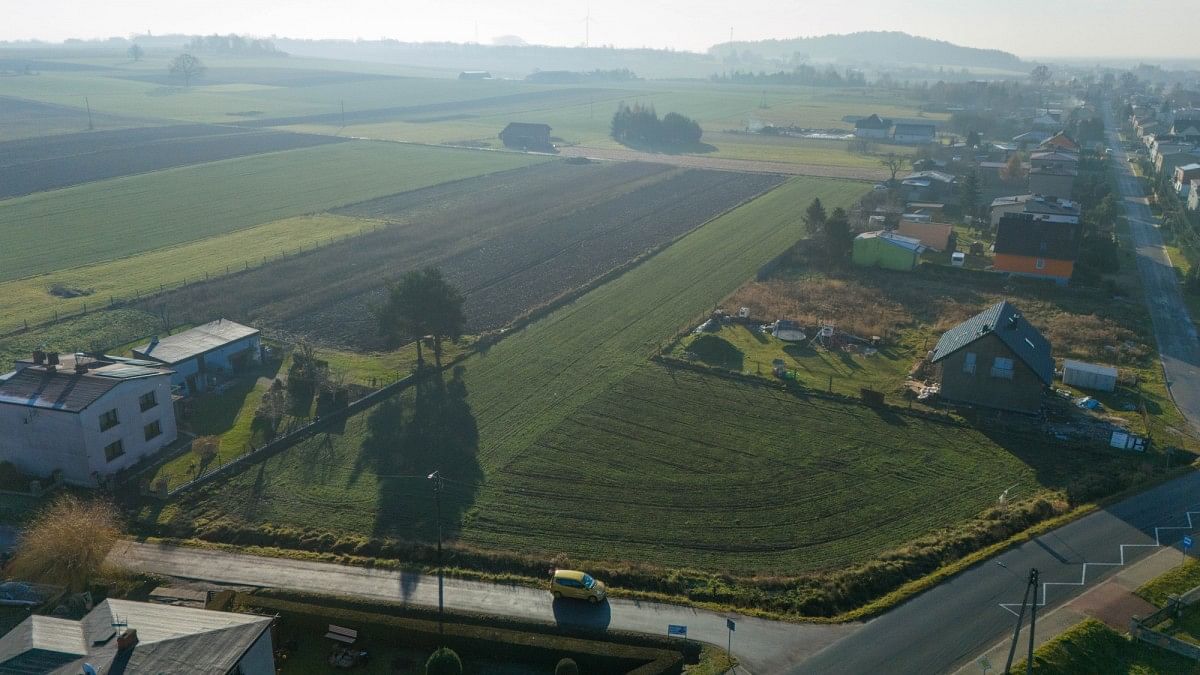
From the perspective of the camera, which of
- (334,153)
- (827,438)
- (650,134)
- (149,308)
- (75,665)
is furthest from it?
(650,134)

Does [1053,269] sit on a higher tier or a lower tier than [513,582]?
higher

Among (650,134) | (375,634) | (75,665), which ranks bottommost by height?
(375,634)

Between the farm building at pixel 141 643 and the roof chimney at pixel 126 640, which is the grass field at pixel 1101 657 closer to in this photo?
the farm building at pixel 141 643

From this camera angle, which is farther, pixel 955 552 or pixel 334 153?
pixel 334 153

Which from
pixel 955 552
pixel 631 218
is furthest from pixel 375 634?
pixel 631 218

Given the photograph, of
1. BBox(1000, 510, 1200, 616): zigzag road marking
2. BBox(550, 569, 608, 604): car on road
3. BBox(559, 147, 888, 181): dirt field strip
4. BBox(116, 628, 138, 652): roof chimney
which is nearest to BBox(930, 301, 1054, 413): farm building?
BBox(1000, 510, 1200, 616): zigzag road marking

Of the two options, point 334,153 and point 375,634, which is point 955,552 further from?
point 334,153

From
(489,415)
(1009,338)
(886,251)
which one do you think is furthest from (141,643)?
(886,251)

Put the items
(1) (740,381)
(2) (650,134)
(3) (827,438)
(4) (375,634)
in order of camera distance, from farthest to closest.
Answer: (2) (650,134) < (1) (740,381) < (3) (827,438) < (4) (375,634)
